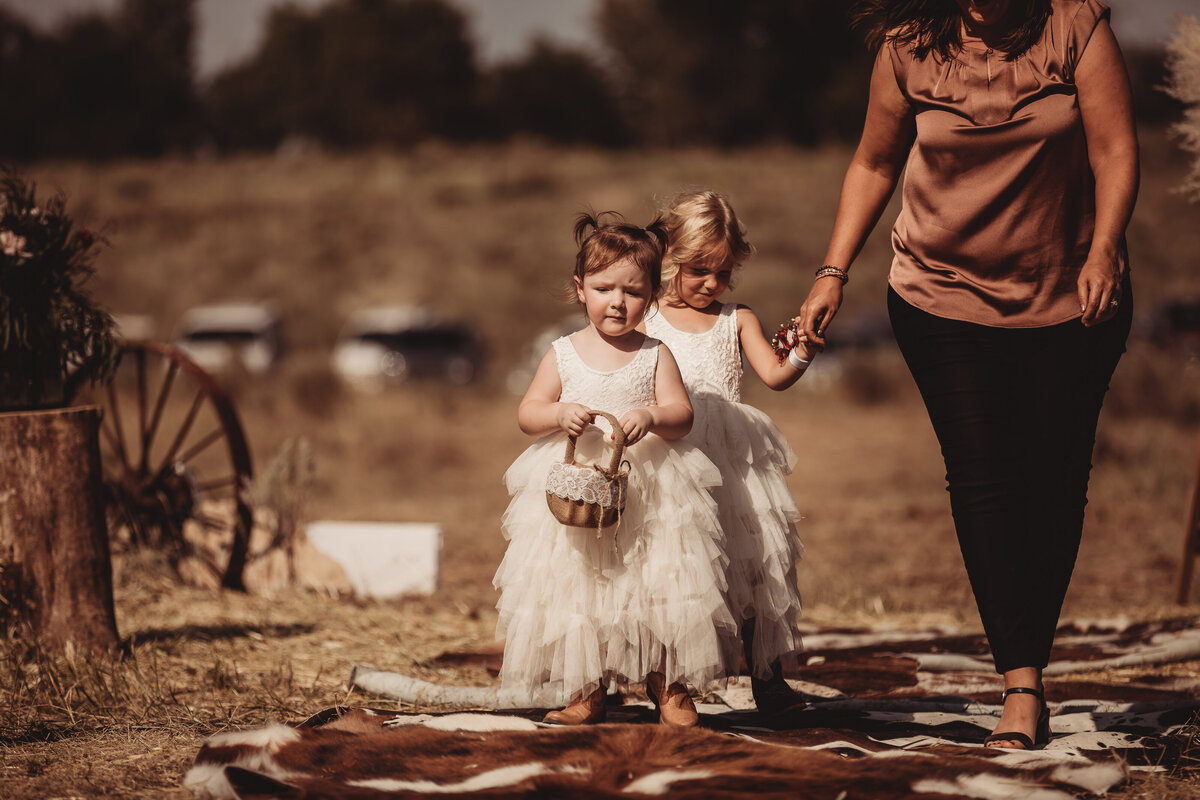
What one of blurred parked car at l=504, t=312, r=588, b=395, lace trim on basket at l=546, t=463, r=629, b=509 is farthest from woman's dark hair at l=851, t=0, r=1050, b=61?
blurred parked car at l=504, t=312, r=588, b=395

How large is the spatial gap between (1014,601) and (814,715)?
0.73m

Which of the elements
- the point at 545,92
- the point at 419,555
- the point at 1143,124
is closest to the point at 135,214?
the point at 545,92

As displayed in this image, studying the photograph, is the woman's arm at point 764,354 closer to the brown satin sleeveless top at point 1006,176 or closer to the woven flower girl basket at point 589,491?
the brown satin sleeveless top at point 1006,176

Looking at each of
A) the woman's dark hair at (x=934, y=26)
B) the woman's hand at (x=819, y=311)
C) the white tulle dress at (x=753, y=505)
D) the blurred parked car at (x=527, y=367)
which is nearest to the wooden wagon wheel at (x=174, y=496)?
the white tulle dress at (x=753, y=505)

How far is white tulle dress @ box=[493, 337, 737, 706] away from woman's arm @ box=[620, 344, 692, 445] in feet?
Result: 0.10

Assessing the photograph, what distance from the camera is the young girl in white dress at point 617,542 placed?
9.62 feet

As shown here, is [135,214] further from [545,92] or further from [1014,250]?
[1014,250]

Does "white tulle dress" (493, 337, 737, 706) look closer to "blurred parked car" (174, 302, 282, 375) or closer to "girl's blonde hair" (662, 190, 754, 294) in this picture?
"girl's blonde hair" (662, 190, 754, 294)

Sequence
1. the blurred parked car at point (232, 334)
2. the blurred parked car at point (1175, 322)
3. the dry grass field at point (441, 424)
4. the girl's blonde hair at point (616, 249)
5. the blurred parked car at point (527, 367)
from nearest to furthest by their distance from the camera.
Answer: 1. the girl's blonde hair at point (616, 249)
2. the dry grass field at point (441, 424)
3. the blurred parked car at point (527, 367)
4. the blurred parked car at point (232, 334)
5. the blurred parked car at point (1175, 322)

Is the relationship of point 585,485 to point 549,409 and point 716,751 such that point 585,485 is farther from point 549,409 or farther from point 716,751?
point 716,751

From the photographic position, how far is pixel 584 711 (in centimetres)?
310

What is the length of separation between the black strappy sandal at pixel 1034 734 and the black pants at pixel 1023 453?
63mm

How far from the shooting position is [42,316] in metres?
4.24

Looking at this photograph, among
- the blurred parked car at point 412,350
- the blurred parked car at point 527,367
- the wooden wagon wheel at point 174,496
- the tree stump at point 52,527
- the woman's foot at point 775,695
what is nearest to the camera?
the woman's foot at point 775,695
